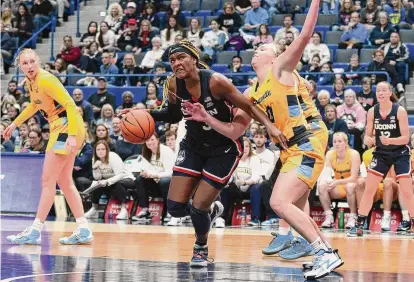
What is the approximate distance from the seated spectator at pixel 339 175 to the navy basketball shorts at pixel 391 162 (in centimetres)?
119

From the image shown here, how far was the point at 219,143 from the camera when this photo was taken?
7770 mm

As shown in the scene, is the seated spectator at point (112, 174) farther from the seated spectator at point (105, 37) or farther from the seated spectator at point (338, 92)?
the seated spectator at point (105, 37)

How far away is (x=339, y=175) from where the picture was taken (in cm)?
1348

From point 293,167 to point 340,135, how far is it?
601 cm

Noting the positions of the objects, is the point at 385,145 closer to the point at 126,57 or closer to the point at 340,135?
the point at 340,135

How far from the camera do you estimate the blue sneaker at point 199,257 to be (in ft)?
25.1

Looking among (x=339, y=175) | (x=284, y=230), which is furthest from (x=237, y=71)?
(x=284, y=230)

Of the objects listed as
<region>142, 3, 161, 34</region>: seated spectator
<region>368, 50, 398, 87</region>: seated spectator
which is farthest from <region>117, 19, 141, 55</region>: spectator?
<region>368, 50, 398, 87</region>: seated spectator

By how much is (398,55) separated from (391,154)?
16.7 feet

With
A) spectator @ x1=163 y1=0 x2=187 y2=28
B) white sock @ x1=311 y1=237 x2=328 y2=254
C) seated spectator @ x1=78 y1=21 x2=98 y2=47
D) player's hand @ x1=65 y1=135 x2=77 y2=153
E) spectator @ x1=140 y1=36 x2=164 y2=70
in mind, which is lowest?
white sock @ x1=311 y1=237 x2=328 y2=254

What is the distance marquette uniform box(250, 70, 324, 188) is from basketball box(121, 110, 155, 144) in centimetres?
96

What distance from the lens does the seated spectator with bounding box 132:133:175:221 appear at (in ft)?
46.6

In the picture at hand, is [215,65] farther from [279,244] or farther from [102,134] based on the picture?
[279,244]

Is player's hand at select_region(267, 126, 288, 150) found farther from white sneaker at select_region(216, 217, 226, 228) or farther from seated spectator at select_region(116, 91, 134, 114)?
seated spectator at select_region(116, 91, 134, 114)
